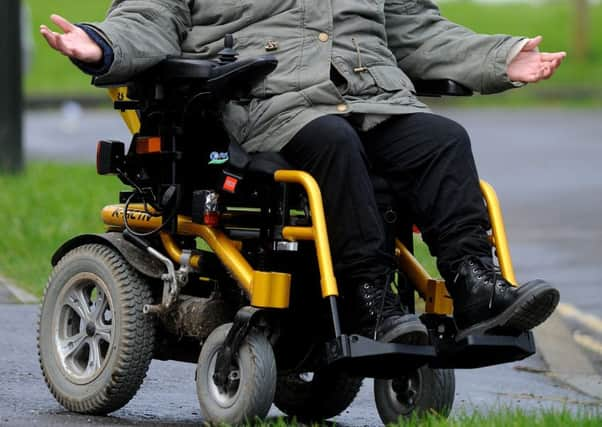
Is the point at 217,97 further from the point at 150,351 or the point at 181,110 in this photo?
the point at 150,351

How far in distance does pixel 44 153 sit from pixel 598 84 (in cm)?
1538

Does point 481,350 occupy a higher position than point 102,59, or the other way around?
point 102,59

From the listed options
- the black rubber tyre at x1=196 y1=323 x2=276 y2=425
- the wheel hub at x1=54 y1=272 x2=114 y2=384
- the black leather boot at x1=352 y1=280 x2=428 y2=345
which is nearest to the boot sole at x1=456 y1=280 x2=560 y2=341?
the black leather boot at x1=352 y1=280 x2=428 y2=345

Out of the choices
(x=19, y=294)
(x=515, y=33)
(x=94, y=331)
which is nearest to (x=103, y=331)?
(x=94, y=331)

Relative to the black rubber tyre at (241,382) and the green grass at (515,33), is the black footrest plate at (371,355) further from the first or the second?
the green grass at (515,33)

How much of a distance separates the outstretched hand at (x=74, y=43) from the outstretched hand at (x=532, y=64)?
4.98 ft

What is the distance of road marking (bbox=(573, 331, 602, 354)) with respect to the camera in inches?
293

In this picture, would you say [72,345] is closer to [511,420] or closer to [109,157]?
[109,157]

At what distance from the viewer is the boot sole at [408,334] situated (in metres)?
4.78

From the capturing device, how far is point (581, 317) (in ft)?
26.7

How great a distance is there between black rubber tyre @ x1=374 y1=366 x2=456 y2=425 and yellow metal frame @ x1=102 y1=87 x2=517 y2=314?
8.4 inches

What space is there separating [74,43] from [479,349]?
60.0 inches

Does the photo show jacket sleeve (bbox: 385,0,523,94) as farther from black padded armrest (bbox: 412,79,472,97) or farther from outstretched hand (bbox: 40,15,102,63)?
outstretched hand (bbox: 40,15,102,63)


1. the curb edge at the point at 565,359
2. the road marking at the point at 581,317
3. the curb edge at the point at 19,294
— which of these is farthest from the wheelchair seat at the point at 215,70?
the road marking at the point at 581,317
